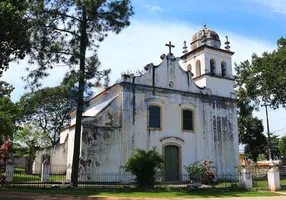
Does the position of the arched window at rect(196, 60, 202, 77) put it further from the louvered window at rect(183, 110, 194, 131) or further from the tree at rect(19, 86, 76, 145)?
the tree at rect(19, 86, 76, 145)

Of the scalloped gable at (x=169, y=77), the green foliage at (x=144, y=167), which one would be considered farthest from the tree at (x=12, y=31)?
the scalloped gable at (x=169, y=77)

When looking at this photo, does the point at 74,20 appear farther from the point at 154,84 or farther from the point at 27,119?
the point at 27,119

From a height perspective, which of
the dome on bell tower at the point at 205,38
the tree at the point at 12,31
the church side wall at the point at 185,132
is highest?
the dome on bell tower at the point at 205,38

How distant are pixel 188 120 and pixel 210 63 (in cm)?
524

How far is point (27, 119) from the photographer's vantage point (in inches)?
1551

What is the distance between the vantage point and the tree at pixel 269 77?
25.3m

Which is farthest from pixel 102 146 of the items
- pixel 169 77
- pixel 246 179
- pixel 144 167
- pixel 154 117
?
pixel 246 179

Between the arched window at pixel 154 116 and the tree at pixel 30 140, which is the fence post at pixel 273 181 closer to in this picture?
the arched window at pixel 154 116

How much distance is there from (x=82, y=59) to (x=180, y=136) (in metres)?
9.31

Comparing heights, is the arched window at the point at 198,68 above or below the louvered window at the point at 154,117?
above

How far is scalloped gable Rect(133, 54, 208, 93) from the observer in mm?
22720

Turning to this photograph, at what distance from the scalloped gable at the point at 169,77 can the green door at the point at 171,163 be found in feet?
14.4

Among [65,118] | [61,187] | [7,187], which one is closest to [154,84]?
[61,187]

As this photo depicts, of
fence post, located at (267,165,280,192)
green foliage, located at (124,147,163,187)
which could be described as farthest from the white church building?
fence post, located at (267,165,280,192)
